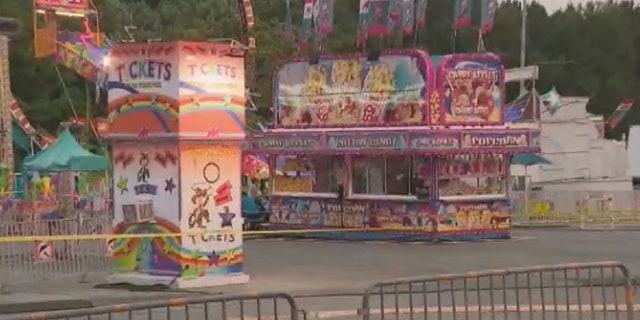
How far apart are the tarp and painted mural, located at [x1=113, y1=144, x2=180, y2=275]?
14.2 metres

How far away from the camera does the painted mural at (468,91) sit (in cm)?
2880

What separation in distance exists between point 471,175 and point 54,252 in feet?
38.8

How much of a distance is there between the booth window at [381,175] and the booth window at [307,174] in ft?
1.71

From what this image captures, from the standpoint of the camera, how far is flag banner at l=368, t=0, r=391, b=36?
105 ft

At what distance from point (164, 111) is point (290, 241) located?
12.9m

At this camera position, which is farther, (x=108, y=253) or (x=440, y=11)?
(x=440, y=11)

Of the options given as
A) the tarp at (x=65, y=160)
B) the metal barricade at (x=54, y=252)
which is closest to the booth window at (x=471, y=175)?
the metal barricade at (x=54, y=252)

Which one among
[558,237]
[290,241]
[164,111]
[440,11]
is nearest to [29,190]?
[290,241]

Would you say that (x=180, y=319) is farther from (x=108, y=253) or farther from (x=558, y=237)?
(x=558, y=237)

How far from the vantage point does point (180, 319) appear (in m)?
13.6

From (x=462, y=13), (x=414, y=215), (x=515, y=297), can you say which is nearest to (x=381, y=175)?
(x=414, y=215)

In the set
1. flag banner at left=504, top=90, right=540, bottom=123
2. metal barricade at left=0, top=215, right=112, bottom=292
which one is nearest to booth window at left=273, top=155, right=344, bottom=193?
metal barricade at left=0, top=215, right=112, bottom=292

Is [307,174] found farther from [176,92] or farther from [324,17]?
[176,92]

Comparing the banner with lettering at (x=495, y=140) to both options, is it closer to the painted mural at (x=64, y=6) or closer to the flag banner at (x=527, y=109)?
the painted mural at (x=64, y=6)
